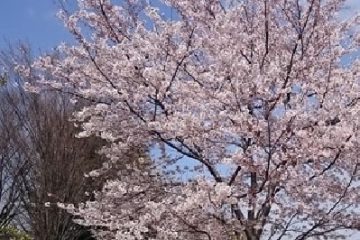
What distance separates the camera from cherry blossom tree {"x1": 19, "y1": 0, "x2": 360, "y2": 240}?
6.23m

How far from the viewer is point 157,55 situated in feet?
24.1

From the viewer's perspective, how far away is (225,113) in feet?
20.7

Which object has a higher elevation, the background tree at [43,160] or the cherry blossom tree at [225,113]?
the background tree at [43,160]

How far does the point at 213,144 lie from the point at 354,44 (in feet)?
8.19

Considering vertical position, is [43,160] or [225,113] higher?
[43,160]

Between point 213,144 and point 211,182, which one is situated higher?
point 213,144

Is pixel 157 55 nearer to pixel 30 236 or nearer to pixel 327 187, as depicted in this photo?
pixel 327 187

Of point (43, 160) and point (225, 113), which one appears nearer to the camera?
point (225, 113)

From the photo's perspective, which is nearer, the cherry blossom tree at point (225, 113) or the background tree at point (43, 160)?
the cherry blossom tree at point (225, 113)

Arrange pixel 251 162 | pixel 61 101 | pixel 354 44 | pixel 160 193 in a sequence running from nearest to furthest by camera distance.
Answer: pixel 251 162 → pixel 160 193 → pixel 354 44 → pixel 61 101

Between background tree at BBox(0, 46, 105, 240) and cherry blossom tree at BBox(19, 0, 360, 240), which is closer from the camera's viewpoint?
cherry blossom tree at BBox(19, 0, 360, 240)

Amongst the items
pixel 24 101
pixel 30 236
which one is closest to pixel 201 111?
pixel 30 236

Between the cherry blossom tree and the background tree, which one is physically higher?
Answer: the background tree

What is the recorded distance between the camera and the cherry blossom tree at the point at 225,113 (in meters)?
6.23
